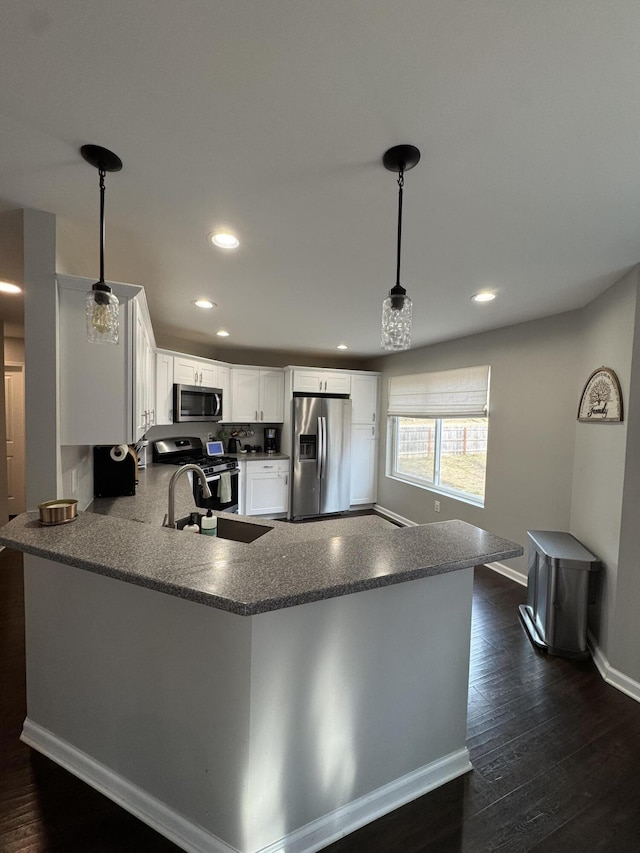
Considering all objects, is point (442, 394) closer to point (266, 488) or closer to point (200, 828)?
point (266, 488)

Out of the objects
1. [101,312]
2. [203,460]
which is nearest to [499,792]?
[101,312]

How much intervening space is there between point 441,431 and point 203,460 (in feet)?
9.73

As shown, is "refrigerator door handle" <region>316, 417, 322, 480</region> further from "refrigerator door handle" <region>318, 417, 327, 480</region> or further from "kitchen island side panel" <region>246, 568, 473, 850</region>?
"kitchen island side panel" <region>246, 568, 473, 850</region>

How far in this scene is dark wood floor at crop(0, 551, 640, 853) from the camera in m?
1.26

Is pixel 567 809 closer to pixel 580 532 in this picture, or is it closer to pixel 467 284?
pixel 580 532

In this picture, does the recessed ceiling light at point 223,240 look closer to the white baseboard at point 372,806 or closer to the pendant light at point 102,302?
the pendant light at point 102,302

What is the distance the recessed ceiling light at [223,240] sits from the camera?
1773 mm

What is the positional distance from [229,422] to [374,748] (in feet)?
13.6

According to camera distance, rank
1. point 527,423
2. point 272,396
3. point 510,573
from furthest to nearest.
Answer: point 272,396
point 510,573
point 527,423

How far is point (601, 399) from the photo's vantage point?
7.86 ft

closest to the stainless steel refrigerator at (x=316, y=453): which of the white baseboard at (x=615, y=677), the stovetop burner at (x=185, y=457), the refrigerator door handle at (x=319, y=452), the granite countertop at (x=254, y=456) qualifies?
the refrigerator door handle at (x=319, y=452)

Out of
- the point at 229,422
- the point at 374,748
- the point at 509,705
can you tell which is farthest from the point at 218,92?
the point at 229,422

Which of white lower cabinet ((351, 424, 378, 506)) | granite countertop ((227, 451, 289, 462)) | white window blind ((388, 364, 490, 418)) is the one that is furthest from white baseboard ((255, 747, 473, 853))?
white lower cabinet ((351, 424, 378, 506))

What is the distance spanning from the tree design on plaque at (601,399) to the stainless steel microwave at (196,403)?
3.74 metres
